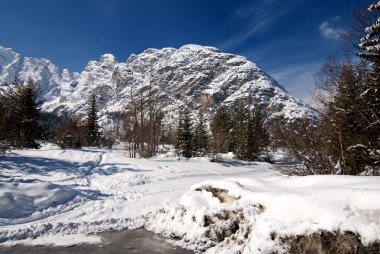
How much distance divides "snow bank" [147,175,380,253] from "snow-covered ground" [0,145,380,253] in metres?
0.02

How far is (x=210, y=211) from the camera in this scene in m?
8.99

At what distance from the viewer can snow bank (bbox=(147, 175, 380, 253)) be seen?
6023 mm

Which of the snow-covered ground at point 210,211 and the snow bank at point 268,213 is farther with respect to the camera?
the snow-covered ground at point 210,211

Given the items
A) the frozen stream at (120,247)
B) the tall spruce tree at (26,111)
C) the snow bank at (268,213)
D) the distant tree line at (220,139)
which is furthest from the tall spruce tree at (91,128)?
the frozen stream at (120,247)

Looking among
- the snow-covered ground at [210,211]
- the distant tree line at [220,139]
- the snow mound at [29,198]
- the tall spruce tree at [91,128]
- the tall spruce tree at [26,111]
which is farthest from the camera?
the tall spruce tree at [91,128]

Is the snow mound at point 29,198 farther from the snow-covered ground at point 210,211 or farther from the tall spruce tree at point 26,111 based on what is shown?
the tall spruce tree at point 26,111

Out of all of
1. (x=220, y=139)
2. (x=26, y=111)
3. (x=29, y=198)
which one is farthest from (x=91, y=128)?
(x=29, y=198)

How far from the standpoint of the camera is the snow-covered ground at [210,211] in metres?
6.29

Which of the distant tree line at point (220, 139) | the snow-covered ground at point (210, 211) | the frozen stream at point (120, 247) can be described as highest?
the distant tree line at point (220, 139)

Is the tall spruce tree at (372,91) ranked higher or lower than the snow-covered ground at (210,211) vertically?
higher

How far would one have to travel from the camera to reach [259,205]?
7918mm

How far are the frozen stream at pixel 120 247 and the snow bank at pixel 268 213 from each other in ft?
1.82

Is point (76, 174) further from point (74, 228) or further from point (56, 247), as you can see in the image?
point (56, 247)

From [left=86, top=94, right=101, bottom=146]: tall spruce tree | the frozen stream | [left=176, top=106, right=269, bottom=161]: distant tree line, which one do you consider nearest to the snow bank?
the frozen stream
